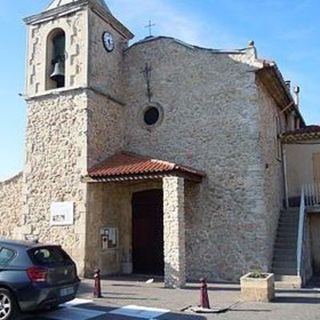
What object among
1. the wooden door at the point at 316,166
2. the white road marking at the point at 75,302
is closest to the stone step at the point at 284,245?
the wooden door at the point at 316,166

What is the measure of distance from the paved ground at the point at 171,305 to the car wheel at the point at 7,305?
31cm

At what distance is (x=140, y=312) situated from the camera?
27.8ft

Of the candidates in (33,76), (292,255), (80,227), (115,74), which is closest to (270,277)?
(292,255)

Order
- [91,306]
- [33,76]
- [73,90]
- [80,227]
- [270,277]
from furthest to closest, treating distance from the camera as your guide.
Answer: [33,76] < [73,90] < [80,227] < [270,277] < [91,306]

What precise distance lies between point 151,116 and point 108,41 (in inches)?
121

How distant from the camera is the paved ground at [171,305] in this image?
8.07 meters

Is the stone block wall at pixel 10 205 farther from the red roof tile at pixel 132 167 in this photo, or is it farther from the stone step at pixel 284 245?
the stone step at pixel 284 245

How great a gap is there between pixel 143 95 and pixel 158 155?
231cm

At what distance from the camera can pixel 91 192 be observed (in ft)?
44.8

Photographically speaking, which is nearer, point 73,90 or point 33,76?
point 73,90

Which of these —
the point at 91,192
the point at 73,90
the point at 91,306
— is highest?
the point at 73,90

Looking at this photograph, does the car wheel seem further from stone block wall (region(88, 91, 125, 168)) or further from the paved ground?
stone block wall (region(88, 91, 125, 168))

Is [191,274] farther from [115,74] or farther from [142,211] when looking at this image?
[115,74]

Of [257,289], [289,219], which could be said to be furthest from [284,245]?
[257,289]
